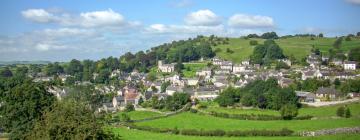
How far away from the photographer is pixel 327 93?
69.8 m

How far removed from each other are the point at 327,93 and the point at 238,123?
2223cm

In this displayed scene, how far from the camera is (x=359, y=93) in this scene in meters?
68.6

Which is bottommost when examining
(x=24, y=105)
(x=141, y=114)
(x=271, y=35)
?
(x=141, y=114)

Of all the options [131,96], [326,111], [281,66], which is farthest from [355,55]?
[131,96]

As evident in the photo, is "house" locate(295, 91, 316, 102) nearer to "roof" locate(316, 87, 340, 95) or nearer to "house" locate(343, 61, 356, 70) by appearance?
"roof" locate(316, 87, 340, 95)

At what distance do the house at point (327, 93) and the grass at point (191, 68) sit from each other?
39315mm

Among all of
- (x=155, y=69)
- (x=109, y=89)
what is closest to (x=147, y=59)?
(x=155, y=69)

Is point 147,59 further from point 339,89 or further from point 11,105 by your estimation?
point 11,105

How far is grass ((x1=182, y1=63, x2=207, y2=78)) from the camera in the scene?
359 ft

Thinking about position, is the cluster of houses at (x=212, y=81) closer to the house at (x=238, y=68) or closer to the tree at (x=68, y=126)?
the house at (x=238, y=68)

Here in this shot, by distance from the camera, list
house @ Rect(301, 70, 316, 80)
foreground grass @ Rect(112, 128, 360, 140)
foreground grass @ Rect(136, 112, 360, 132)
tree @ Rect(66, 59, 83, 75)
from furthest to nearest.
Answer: tree @ Rect(66, 59, 83, 75), house @ Rect(301, 70, 316, 80), foreground grass @ Rect(136, 112, 360, 132), foreground grass @ Rect(112, 128, 360, 140)

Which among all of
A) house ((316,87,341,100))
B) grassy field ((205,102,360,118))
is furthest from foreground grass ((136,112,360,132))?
house ((316,87,341,100))

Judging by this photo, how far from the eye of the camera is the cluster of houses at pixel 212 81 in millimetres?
82500

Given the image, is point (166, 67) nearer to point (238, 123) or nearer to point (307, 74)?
point (307, 74)
